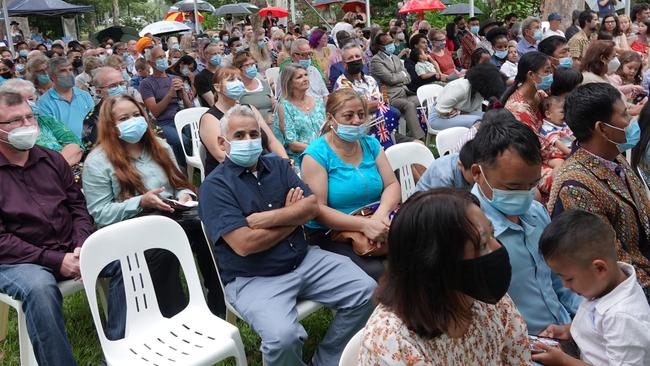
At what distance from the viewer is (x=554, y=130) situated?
4.19m

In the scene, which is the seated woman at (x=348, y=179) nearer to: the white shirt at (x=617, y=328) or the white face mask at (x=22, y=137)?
the white shirt at (x=617, y=328)

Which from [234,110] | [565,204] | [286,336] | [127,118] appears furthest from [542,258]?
[127,118]

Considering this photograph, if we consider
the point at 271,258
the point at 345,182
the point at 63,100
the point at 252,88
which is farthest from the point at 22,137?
the point at 252,88

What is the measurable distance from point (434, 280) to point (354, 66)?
4.73 metres

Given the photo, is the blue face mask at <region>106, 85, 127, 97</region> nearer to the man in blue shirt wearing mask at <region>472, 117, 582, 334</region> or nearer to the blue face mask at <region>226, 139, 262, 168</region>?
the blue face mask at <region>226, 139, 262, 168</region>

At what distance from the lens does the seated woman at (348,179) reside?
324cm

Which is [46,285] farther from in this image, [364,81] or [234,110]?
[364,81]

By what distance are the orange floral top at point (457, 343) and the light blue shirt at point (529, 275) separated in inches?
20.0

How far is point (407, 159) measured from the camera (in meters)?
3.92

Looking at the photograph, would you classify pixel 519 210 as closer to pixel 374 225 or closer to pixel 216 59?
pixel 374 225

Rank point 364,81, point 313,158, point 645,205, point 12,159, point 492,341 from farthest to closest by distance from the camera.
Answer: point 364,81
point 313,158
point 12,159
point 645,205
point 492,341

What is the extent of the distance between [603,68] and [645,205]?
323 centimetres

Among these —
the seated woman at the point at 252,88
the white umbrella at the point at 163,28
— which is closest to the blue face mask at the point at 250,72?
the seated woman at the point at 252,88

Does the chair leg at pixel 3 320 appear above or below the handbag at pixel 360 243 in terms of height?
below
